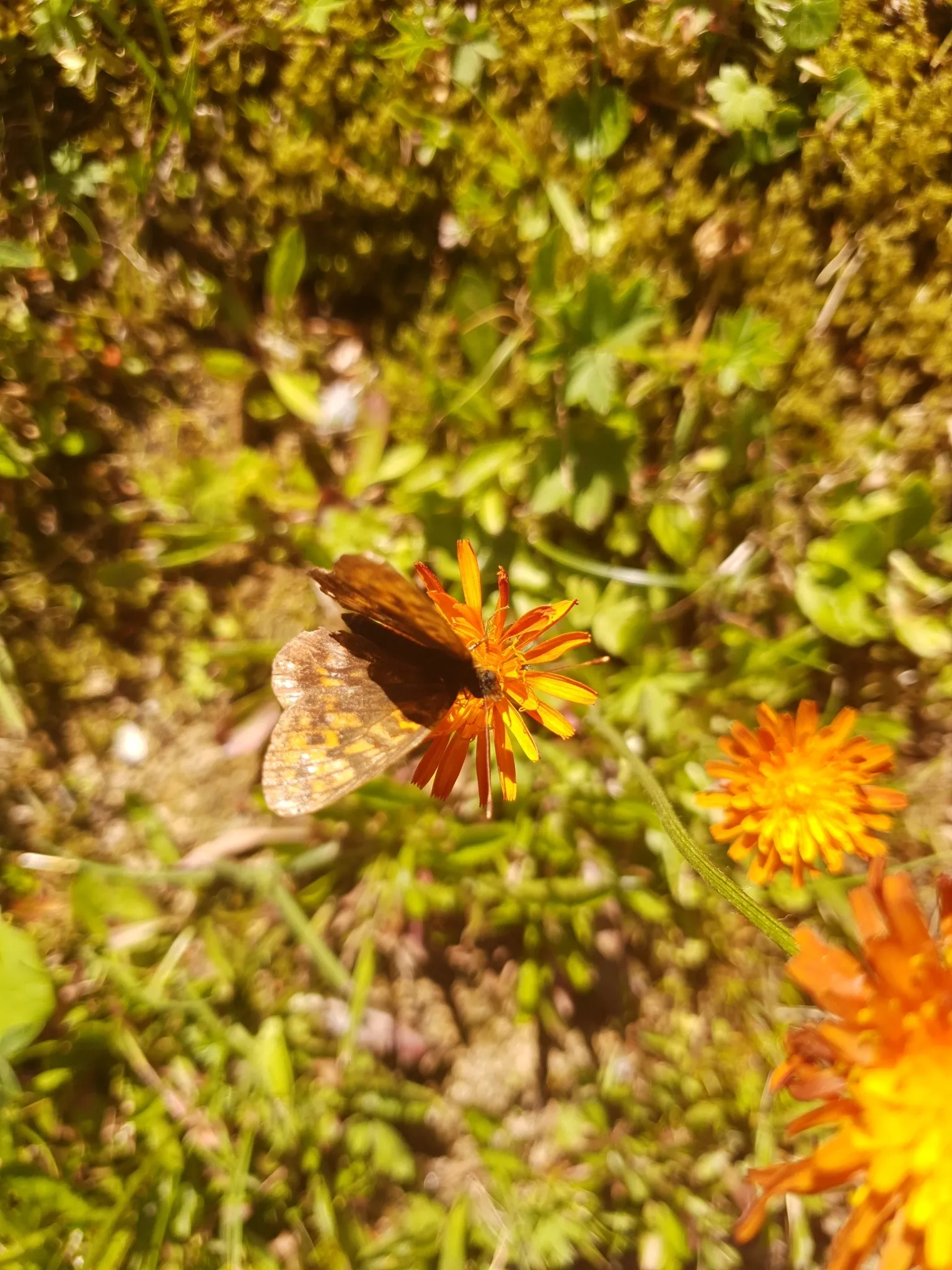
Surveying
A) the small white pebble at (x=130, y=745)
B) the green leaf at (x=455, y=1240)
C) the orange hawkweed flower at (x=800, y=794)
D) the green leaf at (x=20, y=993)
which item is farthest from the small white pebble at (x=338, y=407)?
the green leaf at (x=455, y=1240)

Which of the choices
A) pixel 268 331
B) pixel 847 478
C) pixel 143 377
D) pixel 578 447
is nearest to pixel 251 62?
pixel 268 331

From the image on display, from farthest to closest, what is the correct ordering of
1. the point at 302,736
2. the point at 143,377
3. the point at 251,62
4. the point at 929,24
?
the point at 143,377 → the point at 251,62 → the point at 929,24 → the point at 302,736

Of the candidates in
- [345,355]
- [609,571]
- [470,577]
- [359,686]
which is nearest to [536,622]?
[470,577]

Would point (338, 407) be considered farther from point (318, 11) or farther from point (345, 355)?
point (318, 11)

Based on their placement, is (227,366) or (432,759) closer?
(432,759)

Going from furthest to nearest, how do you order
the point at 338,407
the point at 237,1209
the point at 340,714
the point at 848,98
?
the point at 338,407
the point at 237,1209
the point at 848,98
the point at 340,714

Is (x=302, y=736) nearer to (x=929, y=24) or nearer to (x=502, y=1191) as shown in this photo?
(x=502, y=1191)

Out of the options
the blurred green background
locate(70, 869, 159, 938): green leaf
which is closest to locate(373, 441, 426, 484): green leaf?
the blurred green background
